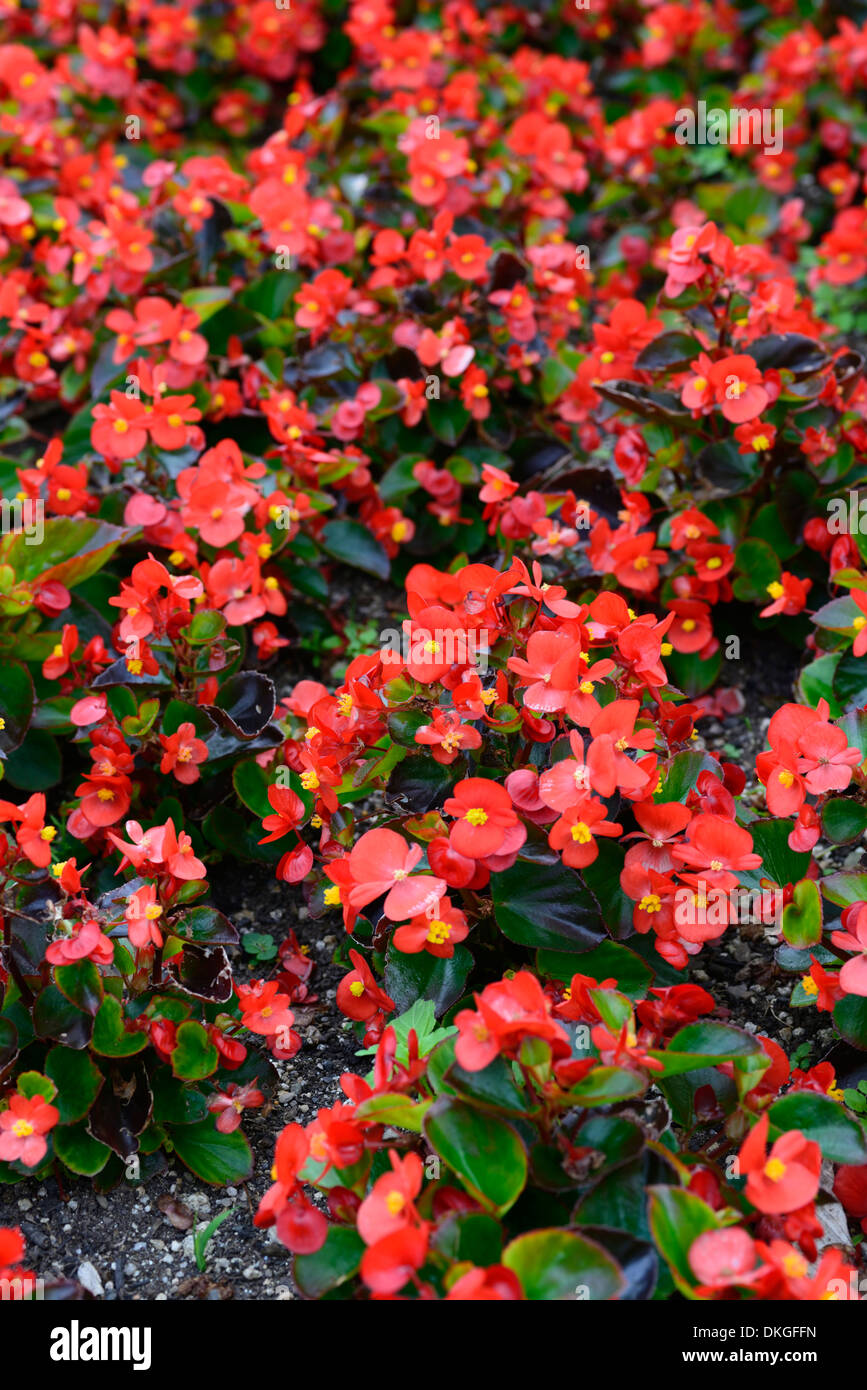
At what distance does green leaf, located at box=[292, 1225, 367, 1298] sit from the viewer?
4.09ft

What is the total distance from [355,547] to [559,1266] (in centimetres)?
148

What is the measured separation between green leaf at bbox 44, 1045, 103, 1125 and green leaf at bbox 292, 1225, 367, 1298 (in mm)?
405

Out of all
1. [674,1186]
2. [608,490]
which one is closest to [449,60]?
[608,490]

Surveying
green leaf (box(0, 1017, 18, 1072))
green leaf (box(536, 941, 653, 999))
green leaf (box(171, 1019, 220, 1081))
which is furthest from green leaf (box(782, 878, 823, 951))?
green leaf (box(0, 1017, 18, 1072))

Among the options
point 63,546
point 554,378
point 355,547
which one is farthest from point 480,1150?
point 554,378

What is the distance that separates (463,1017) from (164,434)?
1.25 m

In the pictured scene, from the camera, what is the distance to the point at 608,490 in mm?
2283

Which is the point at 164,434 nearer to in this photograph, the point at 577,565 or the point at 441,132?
the point at 577,565

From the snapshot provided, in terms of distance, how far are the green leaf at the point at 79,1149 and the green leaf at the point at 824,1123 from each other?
0.83m

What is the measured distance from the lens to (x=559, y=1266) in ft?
3.76

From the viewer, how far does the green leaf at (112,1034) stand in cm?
151

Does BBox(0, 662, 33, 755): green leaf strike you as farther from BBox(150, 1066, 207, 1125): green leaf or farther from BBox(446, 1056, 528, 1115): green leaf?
BBox(446, 1056, 528, 1115): green leaf
